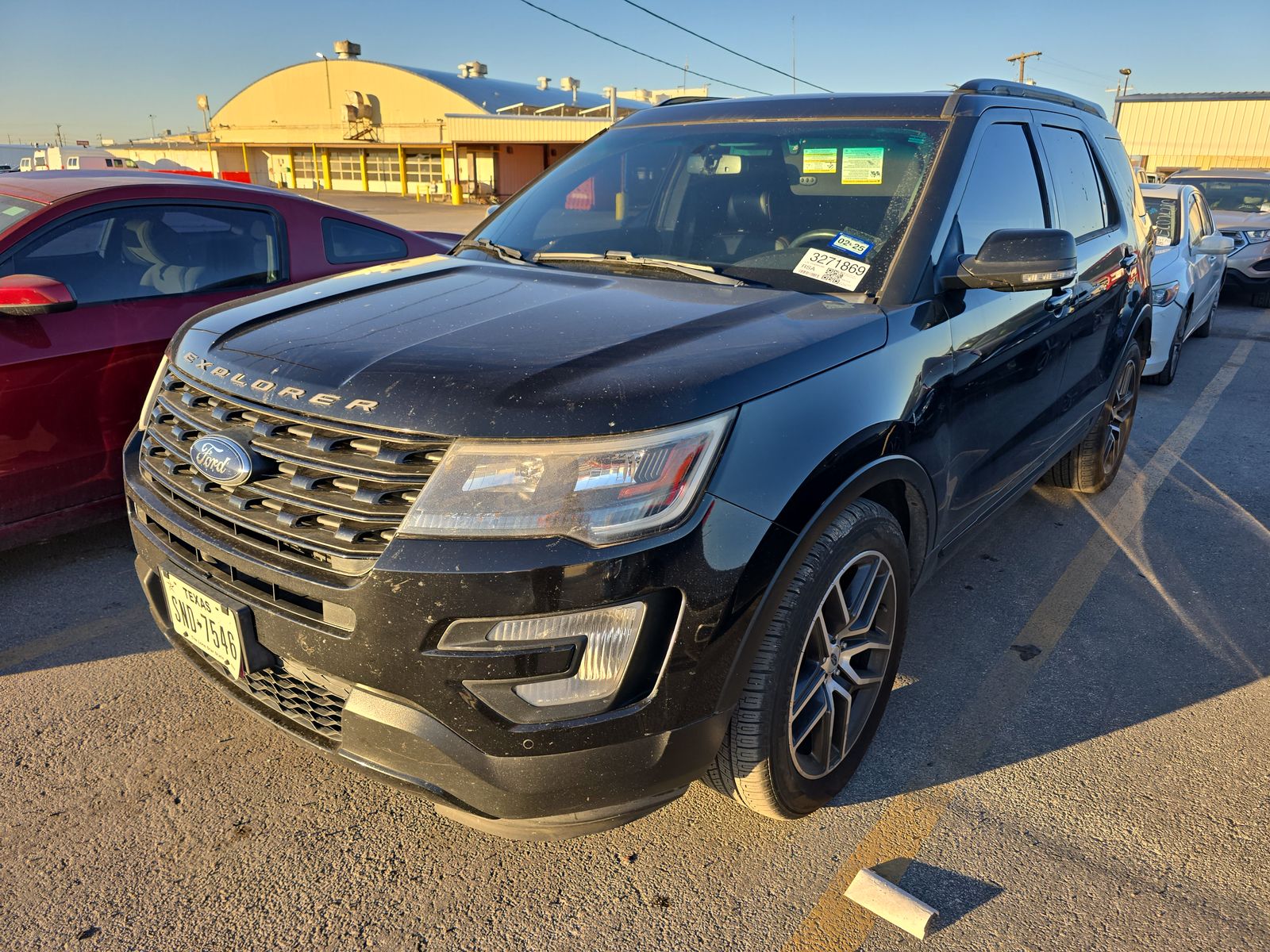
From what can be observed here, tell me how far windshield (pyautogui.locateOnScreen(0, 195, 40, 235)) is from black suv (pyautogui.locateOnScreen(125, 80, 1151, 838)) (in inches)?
69.6

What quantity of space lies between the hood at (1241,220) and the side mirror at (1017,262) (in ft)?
37.0

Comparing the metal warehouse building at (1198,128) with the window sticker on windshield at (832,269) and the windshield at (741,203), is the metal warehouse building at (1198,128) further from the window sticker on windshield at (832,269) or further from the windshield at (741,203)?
the window sticker on windshield at (832,269)

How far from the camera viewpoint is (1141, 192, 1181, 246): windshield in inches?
325

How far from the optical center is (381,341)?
2203mm

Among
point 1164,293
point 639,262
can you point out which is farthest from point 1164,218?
point 639,262

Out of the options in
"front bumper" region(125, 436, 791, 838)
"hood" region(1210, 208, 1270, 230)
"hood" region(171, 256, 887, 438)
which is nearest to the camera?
"front bumper" region(125, 436, 791, 838)

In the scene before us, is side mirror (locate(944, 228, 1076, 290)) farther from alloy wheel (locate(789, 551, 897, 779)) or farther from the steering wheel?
alloy wheel (locate(789, 551, 897, 779))

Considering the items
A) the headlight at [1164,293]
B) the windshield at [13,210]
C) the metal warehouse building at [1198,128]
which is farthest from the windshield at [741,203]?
the metal warehouse building at [1198,128]

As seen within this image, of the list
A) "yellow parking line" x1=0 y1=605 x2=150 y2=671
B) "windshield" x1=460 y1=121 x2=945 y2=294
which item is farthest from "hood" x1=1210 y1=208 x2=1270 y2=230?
"yellow parking line" x1=0 y1=605 x2=150 y2=671

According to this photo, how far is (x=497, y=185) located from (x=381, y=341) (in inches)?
1626

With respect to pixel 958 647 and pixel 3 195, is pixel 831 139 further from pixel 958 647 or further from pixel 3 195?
pixel 3 195

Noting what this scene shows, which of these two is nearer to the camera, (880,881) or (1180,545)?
(880,881)

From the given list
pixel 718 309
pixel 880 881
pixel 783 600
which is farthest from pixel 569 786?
pixel 718 309

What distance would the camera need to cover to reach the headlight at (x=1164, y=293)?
7.13m
